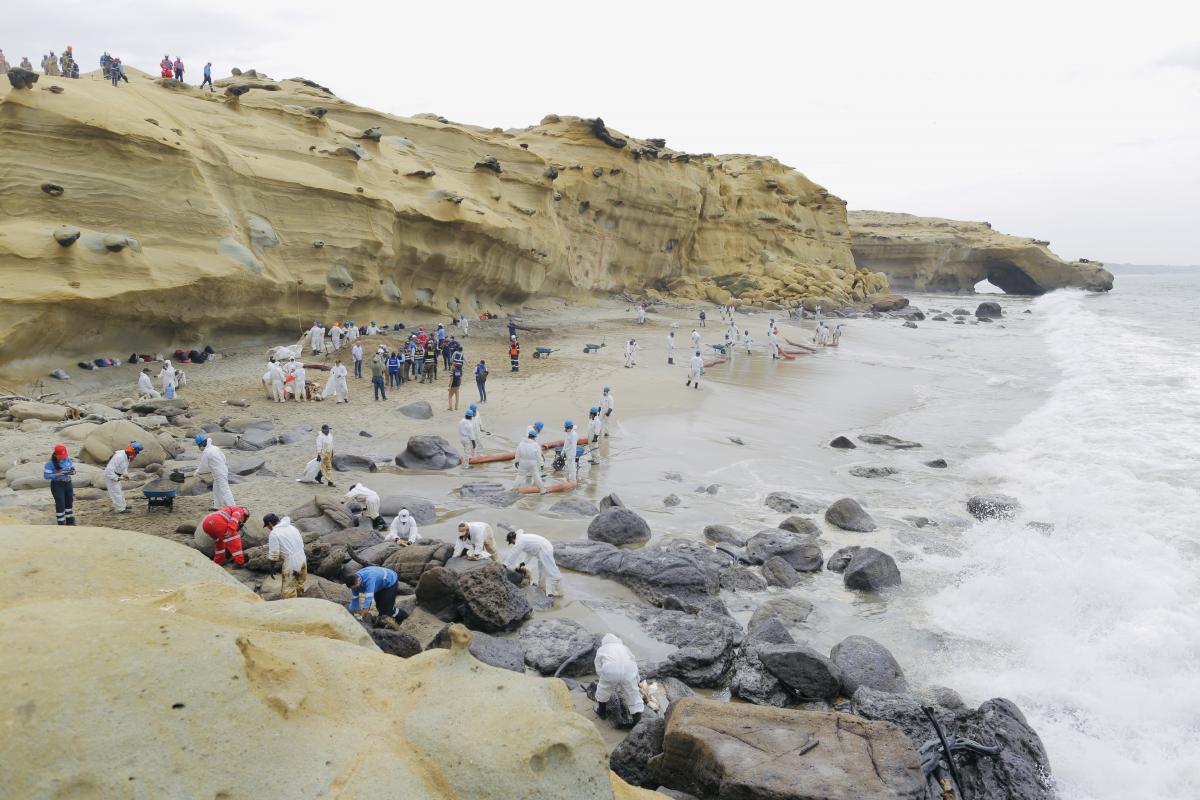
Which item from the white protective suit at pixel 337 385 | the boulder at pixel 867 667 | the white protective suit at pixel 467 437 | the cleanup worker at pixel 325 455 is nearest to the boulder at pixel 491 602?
the boulder at pixel 867 667

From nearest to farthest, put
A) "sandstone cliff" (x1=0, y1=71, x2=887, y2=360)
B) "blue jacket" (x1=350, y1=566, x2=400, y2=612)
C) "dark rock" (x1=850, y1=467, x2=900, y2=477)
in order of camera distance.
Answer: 1. "blue jacket" (x1=350, y1=566, x2=400, y2=612)
2. "dark rock" (x1=850, y1=467, x2=900, y2=477)
3. "sandstone cliff" (x1=0, y1=71, x2=887, y2=360)

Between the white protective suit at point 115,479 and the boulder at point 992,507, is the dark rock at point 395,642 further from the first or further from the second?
→ the boulder at point 992,507

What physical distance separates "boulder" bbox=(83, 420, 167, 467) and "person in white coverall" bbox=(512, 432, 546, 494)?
6.69m

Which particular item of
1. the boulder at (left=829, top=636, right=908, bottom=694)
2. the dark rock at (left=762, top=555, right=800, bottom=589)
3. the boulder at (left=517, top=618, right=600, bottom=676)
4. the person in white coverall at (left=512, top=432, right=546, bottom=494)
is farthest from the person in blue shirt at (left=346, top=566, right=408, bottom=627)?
the dark rock at (left=762, top=555, right=800, bottom=589)

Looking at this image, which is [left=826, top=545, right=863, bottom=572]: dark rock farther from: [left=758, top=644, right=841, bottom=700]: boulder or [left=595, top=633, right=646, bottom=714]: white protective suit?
[left=595, top=633, right=646, bottom=714]: white protective suit

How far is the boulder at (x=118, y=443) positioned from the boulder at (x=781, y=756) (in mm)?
11606

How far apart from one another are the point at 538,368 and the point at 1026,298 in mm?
76197

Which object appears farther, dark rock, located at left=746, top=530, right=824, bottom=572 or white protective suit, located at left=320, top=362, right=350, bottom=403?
white protective suit, located at left=320, top=362, right=350, bottom=403

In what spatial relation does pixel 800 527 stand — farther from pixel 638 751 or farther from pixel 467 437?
pixel 638 751

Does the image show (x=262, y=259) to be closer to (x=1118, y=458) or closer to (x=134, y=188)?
(x=134, y=188)

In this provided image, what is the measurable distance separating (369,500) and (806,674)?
24.2 ft

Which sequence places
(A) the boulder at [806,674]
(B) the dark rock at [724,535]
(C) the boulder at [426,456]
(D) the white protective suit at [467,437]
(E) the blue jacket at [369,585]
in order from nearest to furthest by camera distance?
(A) the boulder at [806,674], (E) the blue jacket at [369,585], (B) the dark rock at [724,535], (C) the boulder at [426,456], (D) the white protective suit at [467,437]

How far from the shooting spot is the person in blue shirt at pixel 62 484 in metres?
10.5

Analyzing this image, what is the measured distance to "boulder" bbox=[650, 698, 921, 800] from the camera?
6.15 m
